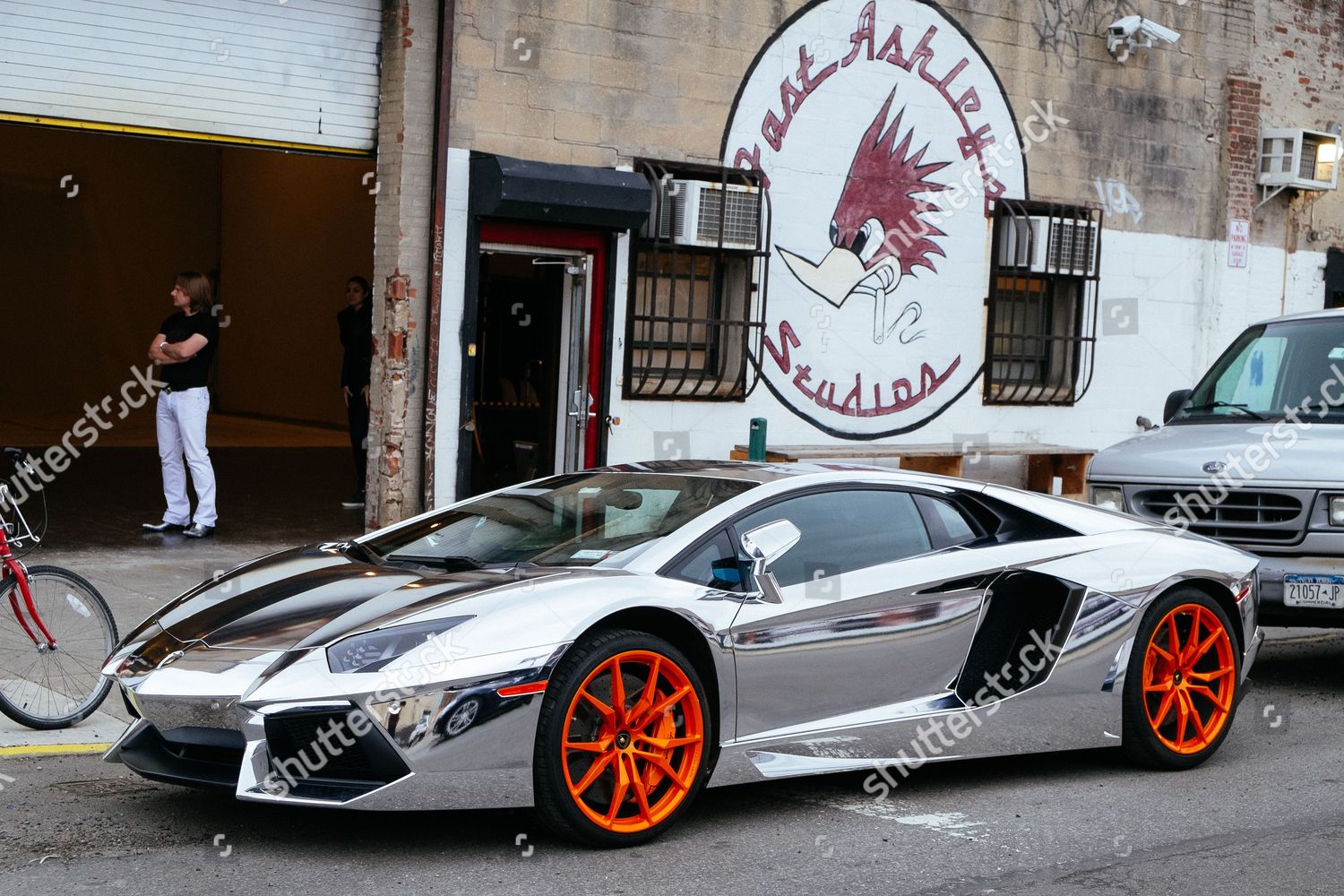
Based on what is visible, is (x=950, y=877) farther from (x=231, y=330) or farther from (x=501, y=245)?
(x=231, y=330)

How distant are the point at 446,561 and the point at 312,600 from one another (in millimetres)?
558

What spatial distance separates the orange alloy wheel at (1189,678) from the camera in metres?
6.56

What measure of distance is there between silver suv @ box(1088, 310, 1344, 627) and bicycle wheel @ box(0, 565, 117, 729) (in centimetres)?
486

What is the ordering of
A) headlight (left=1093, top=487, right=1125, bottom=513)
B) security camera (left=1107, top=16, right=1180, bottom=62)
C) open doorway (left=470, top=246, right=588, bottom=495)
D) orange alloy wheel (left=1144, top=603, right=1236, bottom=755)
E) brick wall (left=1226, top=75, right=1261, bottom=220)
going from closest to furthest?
orange alloy wheel (left=1144, top=603, right=1236, bottom=755) → headlight (left=1093, top=487, right=1125, bottom=513) → open doorway (left=470, top=246, right=588, bottom=495) → security camera (left=1107, top=16, right=1180, bottom=62) → brick wall (left=1226, top=75, right=1261, bottom=220)

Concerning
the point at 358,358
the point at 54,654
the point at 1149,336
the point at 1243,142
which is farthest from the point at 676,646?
the point at 1243,142

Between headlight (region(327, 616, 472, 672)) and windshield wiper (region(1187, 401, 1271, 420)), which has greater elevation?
windshield wiper (region(1187, 401, 1271, 420))

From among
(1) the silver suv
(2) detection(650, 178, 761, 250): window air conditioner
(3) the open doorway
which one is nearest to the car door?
(1) the silver suv

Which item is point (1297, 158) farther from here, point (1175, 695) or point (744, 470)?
point (744, 470)

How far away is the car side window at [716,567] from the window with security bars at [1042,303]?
9.58 meters

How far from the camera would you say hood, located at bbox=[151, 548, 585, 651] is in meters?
5.04

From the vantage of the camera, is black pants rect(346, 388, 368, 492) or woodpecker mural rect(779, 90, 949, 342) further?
black pants rect(346, 388, 368, 492)

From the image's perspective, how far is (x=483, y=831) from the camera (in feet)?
17.4

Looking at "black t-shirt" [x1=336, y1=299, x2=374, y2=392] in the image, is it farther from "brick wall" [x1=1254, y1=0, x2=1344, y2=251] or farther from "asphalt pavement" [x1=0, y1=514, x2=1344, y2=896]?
"brick wall" [x1=1254, y1=0, x2=1344, y2=251]

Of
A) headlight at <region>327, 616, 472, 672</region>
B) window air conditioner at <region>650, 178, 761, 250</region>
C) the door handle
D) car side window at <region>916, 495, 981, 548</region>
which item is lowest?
headlight at <region>327, 616, 472, 672</region>
